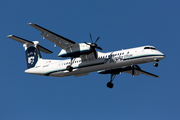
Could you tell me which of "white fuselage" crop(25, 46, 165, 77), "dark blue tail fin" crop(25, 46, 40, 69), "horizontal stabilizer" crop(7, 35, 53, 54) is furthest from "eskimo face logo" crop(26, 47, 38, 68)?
"white fuselage" crop(25, 46, 165, 77)

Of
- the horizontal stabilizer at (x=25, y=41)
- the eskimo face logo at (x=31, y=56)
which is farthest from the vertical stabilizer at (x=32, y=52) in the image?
the horizontal stabilizer at (x=25, y=41)

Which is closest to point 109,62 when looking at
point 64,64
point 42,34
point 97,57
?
point 97,57

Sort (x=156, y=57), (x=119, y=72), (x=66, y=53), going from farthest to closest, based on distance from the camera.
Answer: (x=119, y=72)
(x=66, y=53)
(x=156, y=57)

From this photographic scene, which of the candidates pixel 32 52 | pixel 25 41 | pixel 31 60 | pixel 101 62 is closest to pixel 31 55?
pixel 32 52

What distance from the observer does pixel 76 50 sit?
2280 centimetres

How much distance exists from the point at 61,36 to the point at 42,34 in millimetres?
1454

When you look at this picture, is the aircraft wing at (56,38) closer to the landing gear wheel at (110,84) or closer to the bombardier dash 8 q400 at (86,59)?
the bombardier dash 8 q400 at (86,59)

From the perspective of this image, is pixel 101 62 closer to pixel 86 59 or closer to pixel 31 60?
pixel 86 59

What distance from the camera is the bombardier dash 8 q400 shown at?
2205 cm

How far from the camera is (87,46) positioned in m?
22.6

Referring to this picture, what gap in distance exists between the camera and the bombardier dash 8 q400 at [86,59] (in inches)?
868

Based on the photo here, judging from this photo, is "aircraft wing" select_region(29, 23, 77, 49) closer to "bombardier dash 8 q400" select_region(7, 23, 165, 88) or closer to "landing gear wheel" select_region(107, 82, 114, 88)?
"bombardier dash 8 q400" select_region(7, 23, 165, 88)

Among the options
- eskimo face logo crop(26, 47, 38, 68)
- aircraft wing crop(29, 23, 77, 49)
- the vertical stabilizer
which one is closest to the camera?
aircraft wing crop(29, 23, 77, 49)

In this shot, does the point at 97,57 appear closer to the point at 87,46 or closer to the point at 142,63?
the point at 87,46
